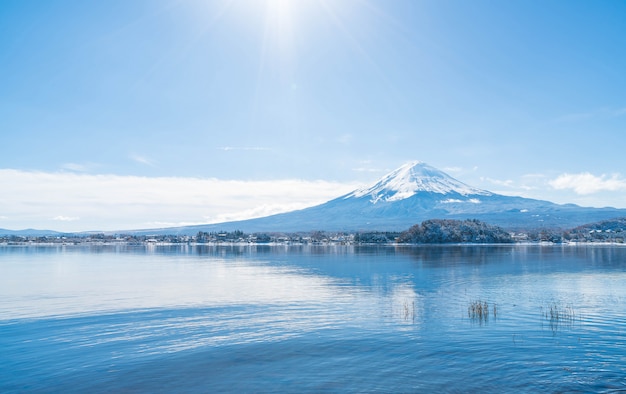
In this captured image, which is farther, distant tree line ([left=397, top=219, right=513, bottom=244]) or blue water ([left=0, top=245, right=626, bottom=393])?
distant tree line ([left=397, top=219, right=513, bottom=244])

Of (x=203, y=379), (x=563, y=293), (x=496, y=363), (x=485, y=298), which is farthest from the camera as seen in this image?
(x=563, y=293)

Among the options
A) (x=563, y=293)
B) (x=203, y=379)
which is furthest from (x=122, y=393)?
(x=563, y=293)

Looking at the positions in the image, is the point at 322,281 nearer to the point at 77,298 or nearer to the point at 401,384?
the point at 77,298

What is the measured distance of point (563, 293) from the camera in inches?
1389

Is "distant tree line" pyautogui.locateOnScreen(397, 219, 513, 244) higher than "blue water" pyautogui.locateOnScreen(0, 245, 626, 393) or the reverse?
higher

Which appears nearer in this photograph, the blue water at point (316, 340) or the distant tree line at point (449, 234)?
the blue water at point (316, 340)

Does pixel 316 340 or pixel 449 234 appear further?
pixel 449 234

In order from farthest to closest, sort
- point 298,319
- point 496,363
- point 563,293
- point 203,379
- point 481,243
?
point 481,243 → point 563,293 → point 298,319 → point 496,363 → point 203,379

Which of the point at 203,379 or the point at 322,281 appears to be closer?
the point at 203,379

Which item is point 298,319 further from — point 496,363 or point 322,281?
point 322,281

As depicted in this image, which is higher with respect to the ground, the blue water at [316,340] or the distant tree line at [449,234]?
the distant tree line at [449,234]

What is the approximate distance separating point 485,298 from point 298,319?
46.2 feet

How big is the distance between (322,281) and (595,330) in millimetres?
26397

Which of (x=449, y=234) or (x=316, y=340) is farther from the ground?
(x=449, y=234)
